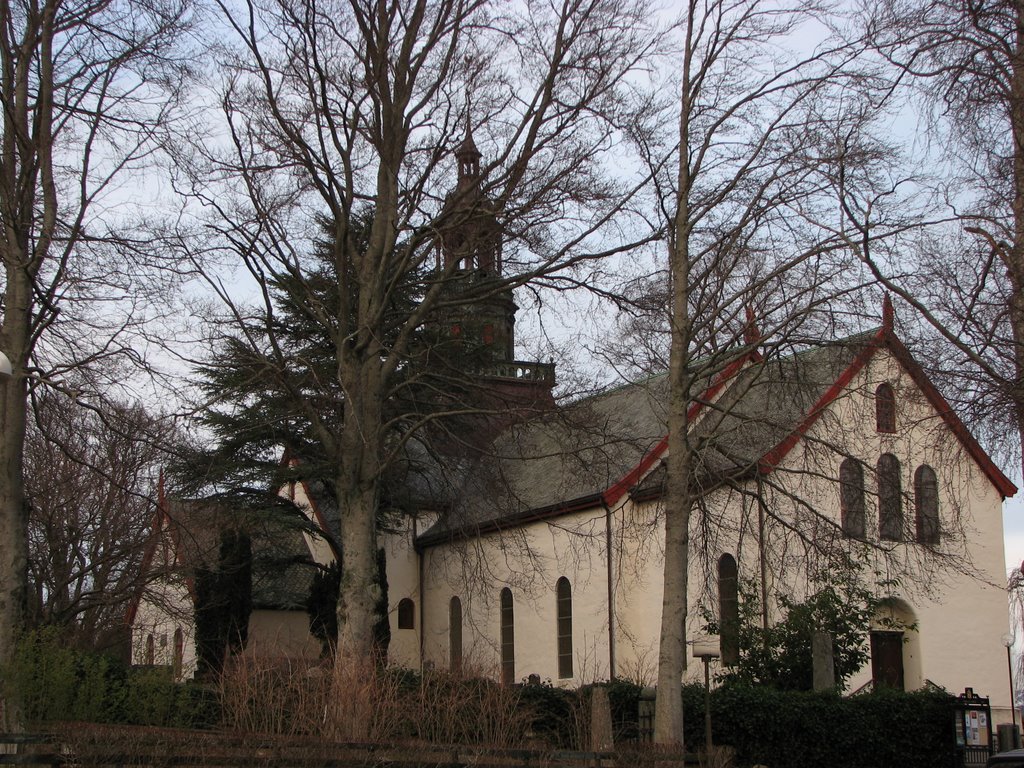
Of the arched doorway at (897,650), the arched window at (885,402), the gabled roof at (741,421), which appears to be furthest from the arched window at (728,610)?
the arched window at (885,402)

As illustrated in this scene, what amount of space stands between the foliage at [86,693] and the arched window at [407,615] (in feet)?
79.9

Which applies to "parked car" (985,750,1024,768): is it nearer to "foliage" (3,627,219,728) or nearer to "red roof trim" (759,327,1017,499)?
"red roof trim" (759,327,1017,499)

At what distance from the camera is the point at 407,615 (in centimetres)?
3928

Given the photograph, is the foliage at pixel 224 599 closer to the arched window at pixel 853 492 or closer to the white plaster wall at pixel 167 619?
the white plaster wall at pixel 167 619

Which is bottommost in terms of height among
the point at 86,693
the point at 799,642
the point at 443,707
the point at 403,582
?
the point at 443,707

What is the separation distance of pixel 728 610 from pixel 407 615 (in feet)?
47.8

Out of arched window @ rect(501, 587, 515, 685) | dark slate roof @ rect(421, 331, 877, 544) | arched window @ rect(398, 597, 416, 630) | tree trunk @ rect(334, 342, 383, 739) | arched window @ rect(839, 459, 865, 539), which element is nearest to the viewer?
arched window @ rect(839, 459, 865, 539)

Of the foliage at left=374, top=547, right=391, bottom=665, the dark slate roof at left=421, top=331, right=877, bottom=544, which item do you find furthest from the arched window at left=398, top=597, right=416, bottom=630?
the dark slate roof at left=421, top=331, right=877, bottom=544

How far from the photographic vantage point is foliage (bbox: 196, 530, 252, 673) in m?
31.9

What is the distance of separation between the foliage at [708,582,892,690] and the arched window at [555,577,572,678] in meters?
8.78

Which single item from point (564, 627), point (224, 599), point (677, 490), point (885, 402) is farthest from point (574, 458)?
point (224, 599)

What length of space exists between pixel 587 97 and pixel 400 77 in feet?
9.97

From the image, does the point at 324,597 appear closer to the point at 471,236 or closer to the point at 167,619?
the point at 167,619

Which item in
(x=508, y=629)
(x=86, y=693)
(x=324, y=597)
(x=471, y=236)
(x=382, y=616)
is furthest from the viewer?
(x=508, y=629)
